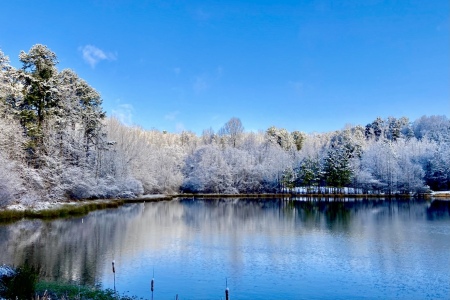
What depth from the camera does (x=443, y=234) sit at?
3061cm

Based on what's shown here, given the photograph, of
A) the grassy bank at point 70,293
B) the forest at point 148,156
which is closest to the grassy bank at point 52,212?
the forest at point 148,156

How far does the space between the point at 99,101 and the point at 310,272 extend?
5308 centimetres

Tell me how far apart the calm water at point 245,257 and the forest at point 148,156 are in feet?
42.2

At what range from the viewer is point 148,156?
88000 millimetres

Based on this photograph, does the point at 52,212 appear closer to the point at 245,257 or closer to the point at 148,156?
the point at 245,257

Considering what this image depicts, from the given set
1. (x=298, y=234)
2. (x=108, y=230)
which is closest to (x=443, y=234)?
(x=298, y=234)

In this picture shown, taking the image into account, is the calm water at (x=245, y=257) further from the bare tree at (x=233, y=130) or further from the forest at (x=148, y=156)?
the bare tree at (x=233, y=130)

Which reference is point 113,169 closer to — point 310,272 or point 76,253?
point 76,253

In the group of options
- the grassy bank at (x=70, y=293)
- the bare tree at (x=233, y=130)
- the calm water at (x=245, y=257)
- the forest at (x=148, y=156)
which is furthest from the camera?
the bare tree at (x=233, y=130)

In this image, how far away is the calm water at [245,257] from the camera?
16562 millimetres

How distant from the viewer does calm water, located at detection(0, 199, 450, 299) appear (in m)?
16.6

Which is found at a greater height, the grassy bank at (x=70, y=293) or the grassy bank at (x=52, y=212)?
the grassy bank at (x=52, y=212)

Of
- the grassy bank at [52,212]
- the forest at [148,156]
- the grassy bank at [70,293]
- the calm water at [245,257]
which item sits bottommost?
the calm water at [245,257]

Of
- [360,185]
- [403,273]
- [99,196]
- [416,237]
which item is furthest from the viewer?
[360,185]
